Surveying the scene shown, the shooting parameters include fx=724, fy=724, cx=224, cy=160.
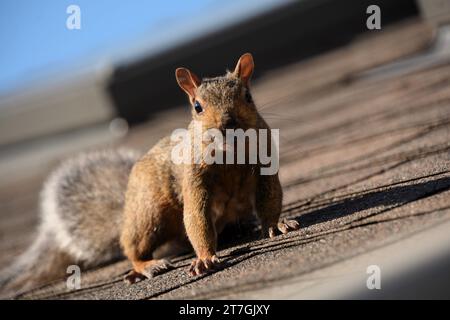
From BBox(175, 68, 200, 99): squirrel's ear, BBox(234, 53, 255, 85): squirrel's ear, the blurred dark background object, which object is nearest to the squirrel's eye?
BBox(175, 68, 200, 99): squirrel's ear

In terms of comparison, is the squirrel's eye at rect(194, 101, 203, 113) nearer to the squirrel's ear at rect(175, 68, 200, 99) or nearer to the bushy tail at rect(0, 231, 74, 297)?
the squirrel's ear at rect(175, 68, 200, 99)

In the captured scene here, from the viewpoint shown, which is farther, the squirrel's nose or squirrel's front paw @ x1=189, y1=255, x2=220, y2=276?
the squirrel's nose

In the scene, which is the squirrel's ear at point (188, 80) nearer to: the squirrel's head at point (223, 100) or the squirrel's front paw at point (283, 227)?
the squirrel's head at point (223, 100)

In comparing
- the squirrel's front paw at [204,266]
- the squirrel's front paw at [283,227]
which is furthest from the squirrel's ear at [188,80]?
the squirrel's front paw at [204,266]

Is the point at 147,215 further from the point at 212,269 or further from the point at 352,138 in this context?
the point at 352,138

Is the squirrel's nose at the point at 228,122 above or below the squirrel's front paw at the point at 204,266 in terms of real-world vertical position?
above

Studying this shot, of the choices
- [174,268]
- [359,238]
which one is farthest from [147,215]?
[359,238]
